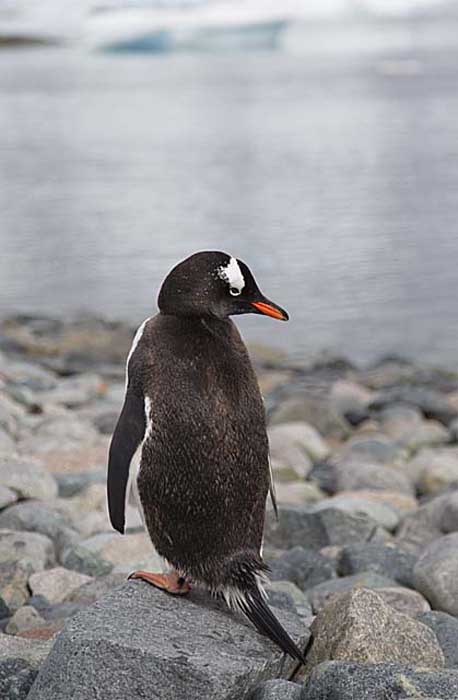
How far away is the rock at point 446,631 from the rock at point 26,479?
2174mm

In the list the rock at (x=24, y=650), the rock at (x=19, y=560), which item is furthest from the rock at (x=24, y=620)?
the rock at (x=24, y=650)

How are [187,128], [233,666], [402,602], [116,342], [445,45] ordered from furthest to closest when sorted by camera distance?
[445,45] < [187,128] < [116,342] < [402,602] < [233,666]

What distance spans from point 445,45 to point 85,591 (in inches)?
4158

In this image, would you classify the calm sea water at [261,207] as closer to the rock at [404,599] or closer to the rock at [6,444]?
the rock at [6,444]

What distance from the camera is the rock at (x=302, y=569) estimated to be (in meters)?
5.04

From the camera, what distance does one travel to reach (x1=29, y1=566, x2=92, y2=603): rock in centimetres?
466

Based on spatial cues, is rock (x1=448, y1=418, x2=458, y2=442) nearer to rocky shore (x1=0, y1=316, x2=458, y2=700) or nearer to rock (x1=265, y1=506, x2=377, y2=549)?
Answer: rocky shore (x1=0, y1=316, x2=458, y2=700)

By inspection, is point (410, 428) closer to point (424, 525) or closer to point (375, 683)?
point (424, 525)

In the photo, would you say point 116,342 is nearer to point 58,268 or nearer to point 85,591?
point 58,268

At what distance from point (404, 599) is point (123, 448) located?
1479 mm

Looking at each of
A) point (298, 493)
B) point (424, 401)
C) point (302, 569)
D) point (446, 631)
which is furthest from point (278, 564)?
point (424, 401)

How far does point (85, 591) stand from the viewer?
4.59 m

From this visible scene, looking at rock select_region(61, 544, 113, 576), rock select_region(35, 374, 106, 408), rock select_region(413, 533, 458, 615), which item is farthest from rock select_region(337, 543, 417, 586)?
rock select_region(35, 374, 106, 408)

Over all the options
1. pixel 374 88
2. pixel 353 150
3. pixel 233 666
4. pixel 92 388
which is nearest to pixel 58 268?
pixel 92 388
